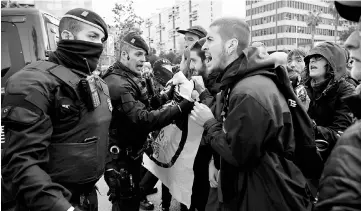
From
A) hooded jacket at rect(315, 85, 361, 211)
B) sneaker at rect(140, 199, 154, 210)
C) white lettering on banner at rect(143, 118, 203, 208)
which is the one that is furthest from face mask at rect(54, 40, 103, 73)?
sneaker at rect(140, 199, 154, 210)

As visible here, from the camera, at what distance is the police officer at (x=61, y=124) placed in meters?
1.67

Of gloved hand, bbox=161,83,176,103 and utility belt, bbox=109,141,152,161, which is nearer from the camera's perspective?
utility belt, bbox=109,141,152,161

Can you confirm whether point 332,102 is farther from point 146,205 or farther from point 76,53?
point 146,205

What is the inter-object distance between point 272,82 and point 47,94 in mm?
1508

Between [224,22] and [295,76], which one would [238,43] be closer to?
[224,22]

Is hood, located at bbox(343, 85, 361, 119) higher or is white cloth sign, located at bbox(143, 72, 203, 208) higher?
hood, located at bbox(343, 85, 361, 119)

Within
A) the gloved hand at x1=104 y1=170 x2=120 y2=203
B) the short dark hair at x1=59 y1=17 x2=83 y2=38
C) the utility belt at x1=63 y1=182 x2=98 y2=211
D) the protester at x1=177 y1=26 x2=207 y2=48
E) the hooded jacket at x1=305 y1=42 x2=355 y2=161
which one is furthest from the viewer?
the protester at x1=177 y1=26 x2=207 y2=48

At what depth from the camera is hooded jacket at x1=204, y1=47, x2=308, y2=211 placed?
6.37ft

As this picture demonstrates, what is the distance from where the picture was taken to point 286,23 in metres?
84.8

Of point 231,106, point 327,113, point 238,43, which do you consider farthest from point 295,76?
point 231,106

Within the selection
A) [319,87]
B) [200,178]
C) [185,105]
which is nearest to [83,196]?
[185,105]

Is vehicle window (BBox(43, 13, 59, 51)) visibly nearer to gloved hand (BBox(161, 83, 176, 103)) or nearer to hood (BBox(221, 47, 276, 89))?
gloved hand (BBox(161, 83, 176, 103))

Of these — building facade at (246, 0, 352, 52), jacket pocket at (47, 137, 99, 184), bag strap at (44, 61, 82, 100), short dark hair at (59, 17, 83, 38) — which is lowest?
jacket pocket at (47, 137, 99, 184)

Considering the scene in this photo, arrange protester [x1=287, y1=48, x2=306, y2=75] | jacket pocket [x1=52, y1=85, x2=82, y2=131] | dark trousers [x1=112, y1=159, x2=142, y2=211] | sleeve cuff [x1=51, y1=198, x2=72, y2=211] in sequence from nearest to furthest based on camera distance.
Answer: sleeve cuff [x1=51, y1=198, x2=72, y2=211] → jacket pocket [x1=52, y1=85, x2=82, y2=131] → dark trousers [x1=112, y1=159, x2=142, y2=211] → protester [x1=287, y1=48, x2=306, y2=75]
